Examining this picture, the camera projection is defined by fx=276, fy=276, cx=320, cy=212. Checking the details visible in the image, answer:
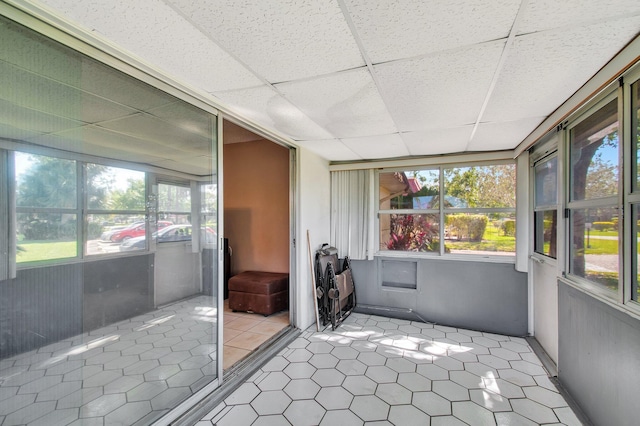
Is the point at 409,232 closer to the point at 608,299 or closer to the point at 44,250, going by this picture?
the point at 608,299

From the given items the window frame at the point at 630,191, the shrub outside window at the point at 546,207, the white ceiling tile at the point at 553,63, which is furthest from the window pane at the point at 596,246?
the white ceiling tile at the point at 553,63

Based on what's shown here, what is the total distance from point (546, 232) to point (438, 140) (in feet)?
4.94

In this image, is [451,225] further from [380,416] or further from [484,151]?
[380,416]

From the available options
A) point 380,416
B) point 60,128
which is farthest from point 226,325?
point 60,128

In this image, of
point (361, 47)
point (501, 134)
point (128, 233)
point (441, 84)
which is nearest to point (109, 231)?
point (128, 233)

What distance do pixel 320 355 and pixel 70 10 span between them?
3.10 meters

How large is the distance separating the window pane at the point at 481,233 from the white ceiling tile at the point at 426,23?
2857 mm

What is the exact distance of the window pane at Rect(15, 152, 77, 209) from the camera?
116 cm

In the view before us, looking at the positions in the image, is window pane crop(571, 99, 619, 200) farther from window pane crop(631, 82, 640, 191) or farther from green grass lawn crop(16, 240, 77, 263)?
green grass lawn crop(16, 240, 77, 263)

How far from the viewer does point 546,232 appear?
9.70 ft

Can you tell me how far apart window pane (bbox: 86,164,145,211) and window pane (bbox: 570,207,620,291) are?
293 centimetres

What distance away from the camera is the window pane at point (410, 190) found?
3.95 meters

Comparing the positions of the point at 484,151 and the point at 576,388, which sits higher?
the point at 484,151

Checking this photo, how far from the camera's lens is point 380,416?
6.53 feet
